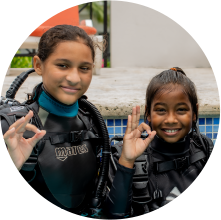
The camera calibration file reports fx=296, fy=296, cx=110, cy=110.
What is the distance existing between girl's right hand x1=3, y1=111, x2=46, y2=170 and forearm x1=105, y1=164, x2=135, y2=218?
39cm

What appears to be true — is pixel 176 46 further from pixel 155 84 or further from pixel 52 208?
pixel 52 208

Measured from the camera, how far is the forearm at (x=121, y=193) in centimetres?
126

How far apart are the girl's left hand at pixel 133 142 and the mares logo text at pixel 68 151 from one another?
0.22 meters

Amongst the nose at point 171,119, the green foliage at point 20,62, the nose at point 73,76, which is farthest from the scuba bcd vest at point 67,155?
the green foliage at point 20,62

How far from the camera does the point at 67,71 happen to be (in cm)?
127

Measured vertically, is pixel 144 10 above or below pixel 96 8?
below

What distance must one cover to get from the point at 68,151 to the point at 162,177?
485 mm

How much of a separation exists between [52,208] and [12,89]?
73cm

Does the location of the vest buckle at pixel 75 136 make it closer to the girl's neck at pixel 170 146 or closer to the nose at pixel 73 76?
the nose at pixel 73 76

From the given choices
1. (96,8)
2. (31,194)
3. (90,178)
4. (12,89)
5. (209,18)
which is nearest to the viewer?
(31,194)

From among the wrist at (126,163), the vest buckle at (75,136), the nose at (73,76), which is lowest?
the wrist at (126,163)

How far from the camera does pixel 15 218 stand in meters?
1.31

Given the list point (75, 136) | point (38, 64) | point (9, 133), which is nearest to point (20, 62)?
point (38, 64)

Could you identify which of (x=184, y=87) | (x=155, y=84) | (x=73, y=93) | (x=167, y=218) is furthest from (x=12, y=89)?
(x=167, y=218)
